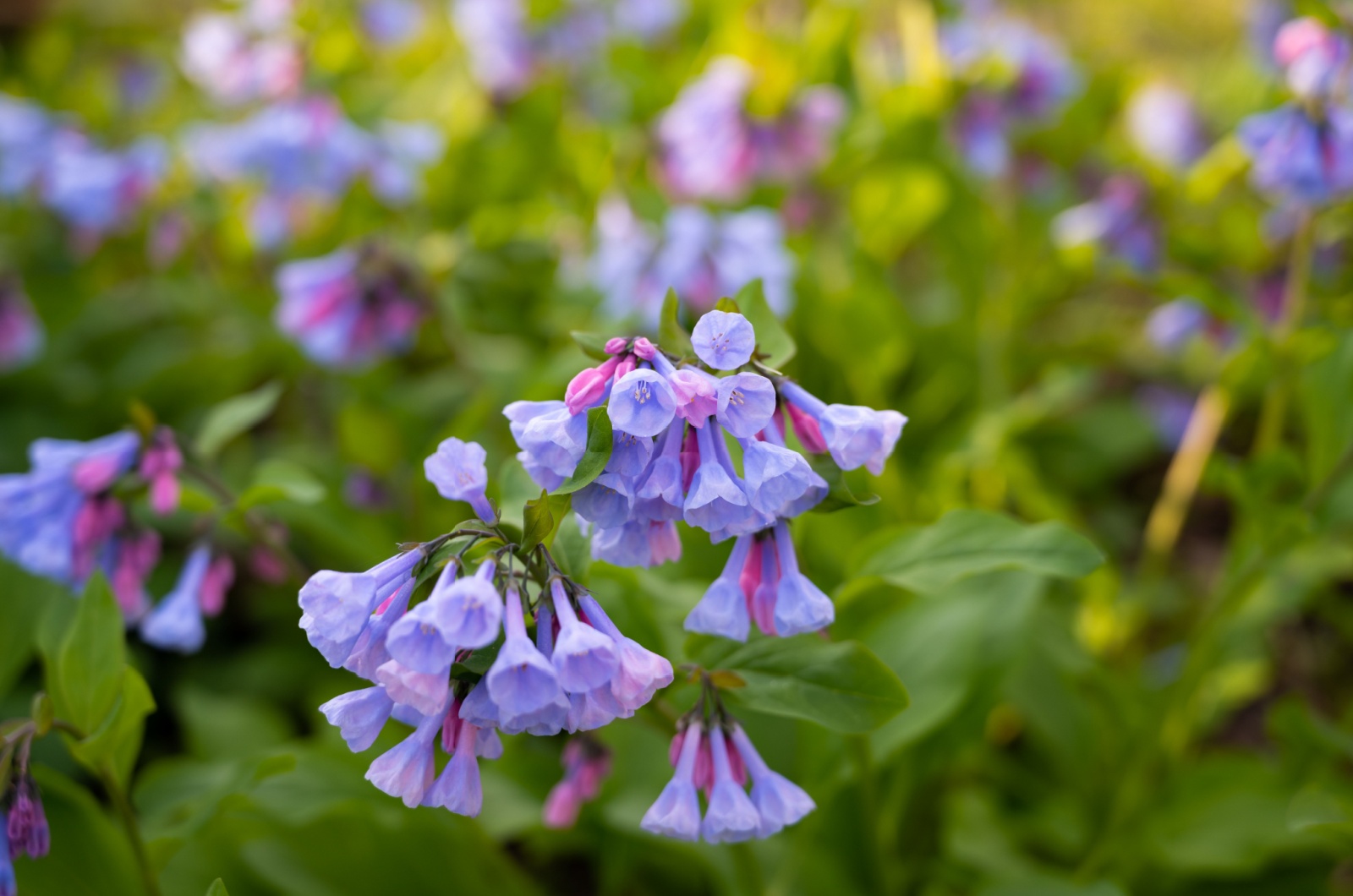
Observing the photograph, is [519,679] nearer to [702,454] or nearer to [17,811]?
[702,454]

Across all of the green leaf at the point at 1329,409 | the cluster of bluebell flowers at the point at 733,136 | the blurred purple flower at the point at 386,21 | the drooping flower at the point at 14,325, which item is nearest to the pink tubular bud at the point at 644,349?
the green leaf at the point at 1329,409

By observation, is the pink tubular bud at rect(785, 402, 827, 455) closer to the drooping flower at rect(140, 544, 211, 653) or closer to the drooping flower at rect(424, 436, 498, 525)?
the drooping flower at rect(424, 436, 498, 525)

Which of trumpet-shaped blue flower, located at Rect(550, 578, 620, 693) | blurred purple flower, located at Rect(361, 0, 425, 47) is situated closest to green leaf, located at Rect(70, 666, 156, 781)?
trumpet-shaped blue flower, located at Rect(550, 578, 620, 693)

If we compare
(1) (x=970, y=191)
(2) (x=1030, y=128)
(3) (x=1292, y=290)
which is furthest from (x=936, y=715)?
(2) (x=1030, y=128)

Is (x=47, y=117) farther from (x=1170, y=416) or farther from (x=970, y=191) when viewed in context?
(x=1170, y=416)

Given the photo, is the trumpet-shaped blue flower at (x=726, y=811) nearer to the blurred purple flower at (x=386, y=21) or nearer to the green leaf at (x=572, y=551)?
the green leaf at (x=572, y=551)

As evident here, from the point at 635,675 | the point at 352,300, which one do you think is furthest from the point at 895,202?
the point at 635,675
